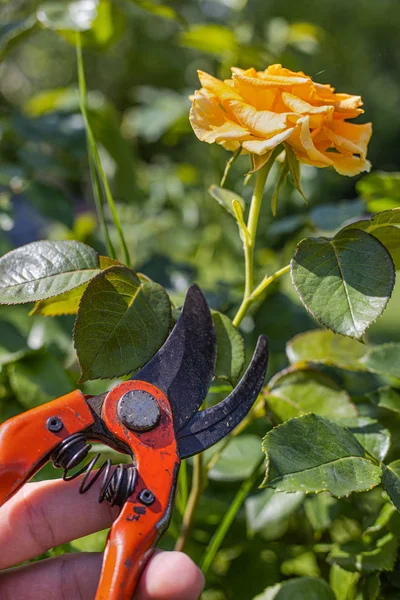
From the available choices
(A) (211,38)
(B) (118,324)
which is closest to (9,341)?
(B) (118,324)

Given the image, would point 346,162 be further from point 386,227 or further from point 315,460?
point 315,460

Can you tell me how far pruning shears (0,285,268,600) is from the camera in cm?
47

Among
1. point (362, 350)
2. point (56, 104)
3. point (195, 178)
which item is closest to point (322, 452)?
point (362, 350)

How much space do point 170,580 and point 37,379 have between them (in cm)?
42

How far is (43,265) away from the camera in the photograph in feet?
1.85

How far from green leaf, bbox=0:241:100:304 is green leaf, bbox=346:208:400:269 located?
0.25 m

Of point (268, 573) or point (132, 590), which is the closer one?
point (132, 590)

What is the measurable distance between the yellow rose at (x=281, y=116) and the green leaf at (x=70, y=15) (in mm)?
572

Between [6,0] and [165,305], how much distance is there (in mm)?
1193

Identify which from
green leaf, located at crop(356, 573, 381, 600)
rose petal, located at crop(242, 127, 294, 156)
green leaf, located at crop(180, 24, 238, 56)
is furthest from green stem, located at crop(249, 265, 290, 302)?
green leaf, located at crop(180, 24, 238, 56)

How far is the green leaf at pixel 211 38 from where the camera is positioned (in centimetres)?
122

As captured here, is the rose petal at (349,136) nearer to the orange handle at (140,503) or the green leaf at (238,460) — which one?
the orange handle at (140,503)

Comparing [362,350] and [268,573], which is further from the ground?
[362,350]

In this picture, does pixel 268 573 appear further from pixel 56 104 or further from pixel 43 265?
pixel 56 104
